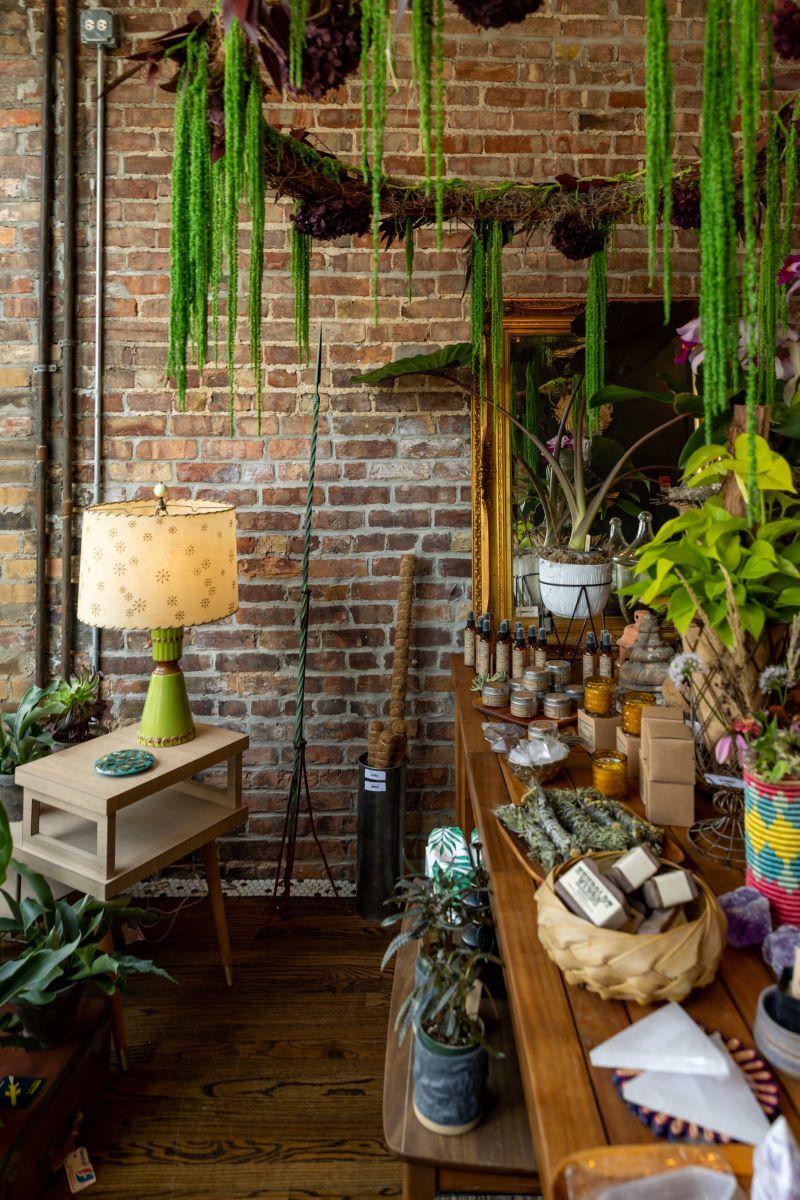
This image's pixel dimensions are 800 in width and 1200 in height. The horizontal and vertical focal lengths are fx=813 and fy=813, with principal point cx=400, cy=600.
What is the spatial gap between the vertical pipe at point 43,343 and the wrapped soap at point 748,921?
7.47 feet

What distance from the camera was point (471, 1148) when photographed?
3.75ft

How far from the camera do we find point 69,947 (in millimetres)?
1683

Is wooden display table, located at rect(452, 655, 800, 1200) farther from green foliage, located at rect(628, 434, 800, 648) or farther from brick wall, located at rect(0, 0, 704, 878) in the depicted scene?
brick wall, located at rect(0, 0, 704, 878)

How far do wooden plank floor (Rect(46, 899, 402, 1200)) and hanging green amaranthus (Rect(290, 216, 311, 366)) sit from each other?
167 centimetres

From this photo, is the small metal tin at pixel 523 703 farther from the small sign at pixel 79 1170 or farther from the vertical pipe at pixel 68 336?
the vertical pipe at pixel 68 336

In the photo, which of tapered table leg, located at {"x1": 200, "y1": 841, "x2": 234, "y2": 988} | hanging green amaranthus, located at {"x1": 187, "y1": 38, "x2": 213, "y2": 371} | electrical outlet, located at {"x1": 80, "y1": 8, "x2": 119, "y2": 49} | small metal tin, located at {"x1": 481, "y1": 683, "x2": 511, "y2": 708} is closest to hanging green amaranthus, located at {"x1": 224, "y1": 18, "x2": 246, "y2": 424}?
hanging green amaranthus, located at {"x1": 187, "y1": 38, "x2": 213, "y2": 371}

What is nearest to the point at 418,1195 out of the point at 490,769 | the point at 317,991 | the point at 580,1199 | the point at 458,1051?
the point at 458,1051

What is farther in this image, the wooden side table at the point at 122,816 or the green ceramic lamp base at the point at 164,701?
the green ceramic lamp base at the point at 164,701

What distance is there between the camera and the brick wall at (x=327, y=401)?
257 centimetres

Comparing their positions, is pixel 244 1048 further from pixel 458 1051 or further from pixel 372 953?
pixel 458 1051

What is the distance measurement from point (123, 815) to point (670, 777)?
147 centimetres

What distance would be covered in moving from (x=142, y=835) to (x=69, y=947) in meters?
0.41

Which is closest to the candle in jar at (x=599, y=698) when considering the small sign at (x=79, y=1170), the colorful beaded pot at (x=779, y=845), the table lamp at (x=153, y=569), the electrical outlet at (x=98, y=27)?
the colorful beaded pot at (x=779, y=845)

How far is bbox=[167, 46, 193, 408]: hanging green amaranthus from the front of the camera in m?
1.05
